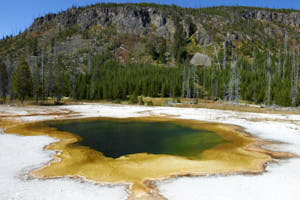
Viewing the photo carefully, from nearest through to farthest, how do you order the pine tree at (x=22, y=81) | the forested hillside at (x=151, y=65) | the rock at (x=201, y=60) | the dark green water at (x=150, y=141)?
1. the dark green water at (x=150, y=141)
2. the pine tree at (x=22, y=81)
3. the forested hillside at (x=151, y=65)
4. the rock at (x=201, y=60)

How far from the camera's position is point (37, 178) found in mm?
10859

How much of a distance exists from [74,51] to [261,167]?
161914 millimetres

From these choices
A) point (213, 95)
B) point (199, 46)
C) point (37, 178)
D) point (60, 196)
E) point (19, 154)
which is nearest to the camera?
point (60, 196)

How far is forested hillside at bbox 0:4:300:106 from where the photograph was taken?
79631mm

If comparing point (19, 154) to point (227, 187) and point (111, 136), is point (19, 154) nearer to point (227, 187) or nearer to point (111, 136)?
point (111, 136)

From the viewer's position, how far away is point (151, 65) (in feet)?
447

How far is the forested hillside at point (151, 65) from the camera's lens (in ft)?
261

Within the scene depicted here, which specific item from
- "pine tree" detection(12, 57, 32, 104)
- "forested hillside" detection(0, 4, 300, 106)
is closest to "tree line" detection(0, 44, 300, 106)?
"forested hillside" detection(0, 4, 300, 106)

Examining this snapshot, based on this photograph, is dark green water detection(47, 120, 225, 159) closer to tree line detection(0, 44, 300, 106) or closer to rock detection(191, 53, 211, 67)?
tree line detection(0, 44, 300, 106)

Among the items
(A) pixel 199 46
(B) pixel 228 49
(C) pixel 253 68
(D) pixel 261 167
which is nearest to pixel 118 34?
(A) pixel 199 46

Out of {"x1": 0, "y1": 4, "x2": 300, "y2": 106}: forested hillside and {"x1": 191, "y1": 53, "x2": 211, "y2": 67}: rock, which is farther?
{"x1": 191, "y1": 53, "x2": 211, "y2": 67}: rock

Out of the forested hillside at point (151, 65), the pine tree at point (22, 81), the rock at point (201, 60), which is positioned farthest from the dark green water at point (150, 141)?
the rock at point (201, 60)

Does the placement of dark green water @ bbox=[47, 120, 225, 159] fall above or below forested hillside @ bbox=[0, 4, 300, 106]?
below

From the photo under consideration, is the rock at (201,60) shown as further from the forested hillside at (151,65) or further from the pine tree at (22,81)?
the pine tree at (22,81)
